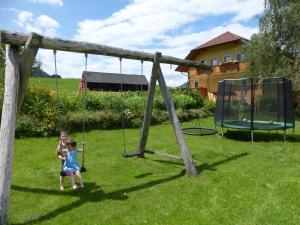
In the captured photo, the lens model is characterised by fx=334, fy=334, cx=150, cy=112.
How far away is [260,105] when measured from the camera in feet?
39.5

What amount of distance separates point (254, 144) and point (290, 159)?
236 centimetres

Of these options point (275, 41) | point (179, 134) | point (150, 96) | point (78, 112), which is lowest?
point (179, 134)

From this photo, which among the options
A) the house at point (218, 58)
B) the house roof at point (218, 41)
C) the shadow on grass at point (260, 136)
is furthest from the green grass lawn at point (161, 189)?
the house roof at point (218, 41)

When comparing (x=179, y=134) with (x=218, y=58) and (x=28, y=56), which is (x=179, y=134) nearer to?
(x=28, y=56)

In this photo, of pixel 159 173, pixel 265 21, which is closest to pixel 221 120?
pixel 159 173

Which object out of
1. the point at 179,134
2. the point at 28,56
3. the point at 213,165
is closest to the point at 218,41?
the point at 213,165

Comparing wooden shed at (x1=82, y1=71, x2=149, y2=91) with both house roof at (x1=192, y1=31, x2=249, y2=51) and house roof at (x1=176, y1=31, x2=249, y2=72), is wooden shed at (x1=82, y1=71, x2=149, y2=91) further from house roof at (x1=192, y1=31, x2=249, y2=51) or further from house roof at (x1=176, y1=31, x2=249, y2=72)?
house roof at (x1=192, y1=31, x2=249, y2=51)

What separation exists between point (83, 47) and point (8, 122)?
6.31 feet

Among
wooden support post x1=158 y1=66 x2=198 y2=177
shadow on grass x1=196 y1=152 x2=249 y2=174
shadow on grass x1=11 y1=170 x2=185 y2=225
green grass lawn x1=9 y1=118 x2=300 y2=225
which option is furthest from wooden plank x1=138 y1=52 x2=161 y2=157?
shadow on grass x1=11 y1=170 x2=185 y2=225

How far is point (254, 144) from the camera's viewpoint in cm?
1080

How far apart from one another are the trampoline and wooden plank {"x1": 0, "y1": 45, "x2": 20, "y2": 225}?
8642 mm

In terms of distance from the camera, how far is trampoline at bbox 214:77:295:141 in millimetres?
11625

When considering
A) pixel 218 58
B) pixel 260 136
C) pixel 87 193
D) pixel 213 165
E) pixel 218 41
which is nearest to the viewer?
pixel 87 193

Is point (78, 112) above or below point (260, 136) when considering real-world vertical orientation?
above
